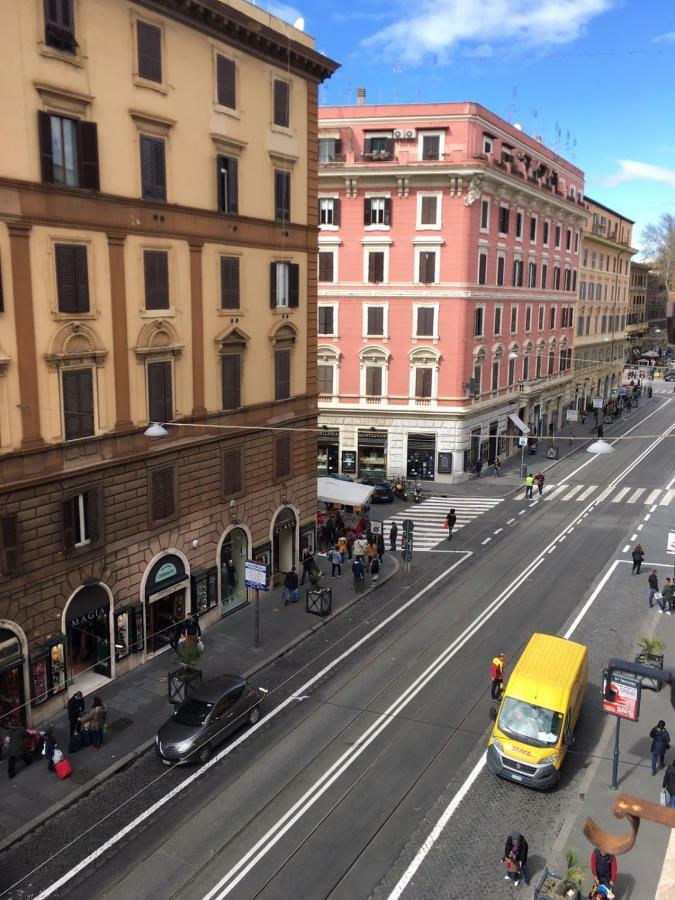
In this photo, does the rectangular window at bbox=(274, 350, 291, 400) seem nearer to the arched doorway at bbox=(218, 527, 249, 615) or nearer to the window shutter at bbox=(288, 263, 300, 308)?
the window shutter at bbox=(288, 263, 300, 308)

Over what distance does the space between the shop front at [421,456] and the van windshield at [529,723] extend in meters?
32.6

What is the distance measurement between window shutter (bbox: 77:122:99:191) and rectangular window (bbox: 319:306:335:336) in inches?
1152

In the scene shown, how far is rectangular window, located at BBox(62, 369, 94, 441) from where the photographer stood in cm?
2089

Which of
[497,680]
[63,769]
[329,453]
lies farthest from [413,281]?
[63,769]

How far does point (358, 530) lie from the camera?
37.2 meters

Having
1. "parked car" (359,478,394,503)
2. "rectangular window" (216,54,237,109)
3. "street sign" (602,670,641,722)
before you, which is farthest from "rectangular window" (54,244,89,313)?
"parked car" (359,478,394,503)

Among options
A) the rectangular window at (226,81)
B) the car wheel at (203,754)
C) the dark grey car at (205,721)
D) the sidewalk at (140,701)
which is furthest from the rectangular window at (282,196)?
the car wheel at (203,754)

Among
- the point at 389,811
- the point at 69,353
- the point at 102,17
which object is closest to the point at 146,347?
the point at 69,353

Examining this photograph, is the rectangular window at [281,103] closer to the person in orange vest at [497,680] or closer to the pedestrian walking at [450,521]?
the pedestrian walking at [450,521]

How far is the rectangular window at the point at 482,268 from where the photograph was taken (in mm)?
49250

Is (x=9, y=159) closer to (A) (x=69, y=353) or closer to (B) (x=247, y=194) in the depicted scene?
(A) (x=69, y=353)

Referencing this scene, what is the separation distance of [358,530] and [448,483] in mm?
15074

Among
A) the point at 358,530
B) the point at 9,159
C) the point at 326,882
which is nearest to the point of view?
the point at 326,882

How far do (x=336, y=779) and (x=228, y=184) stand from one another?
65.2 feet
